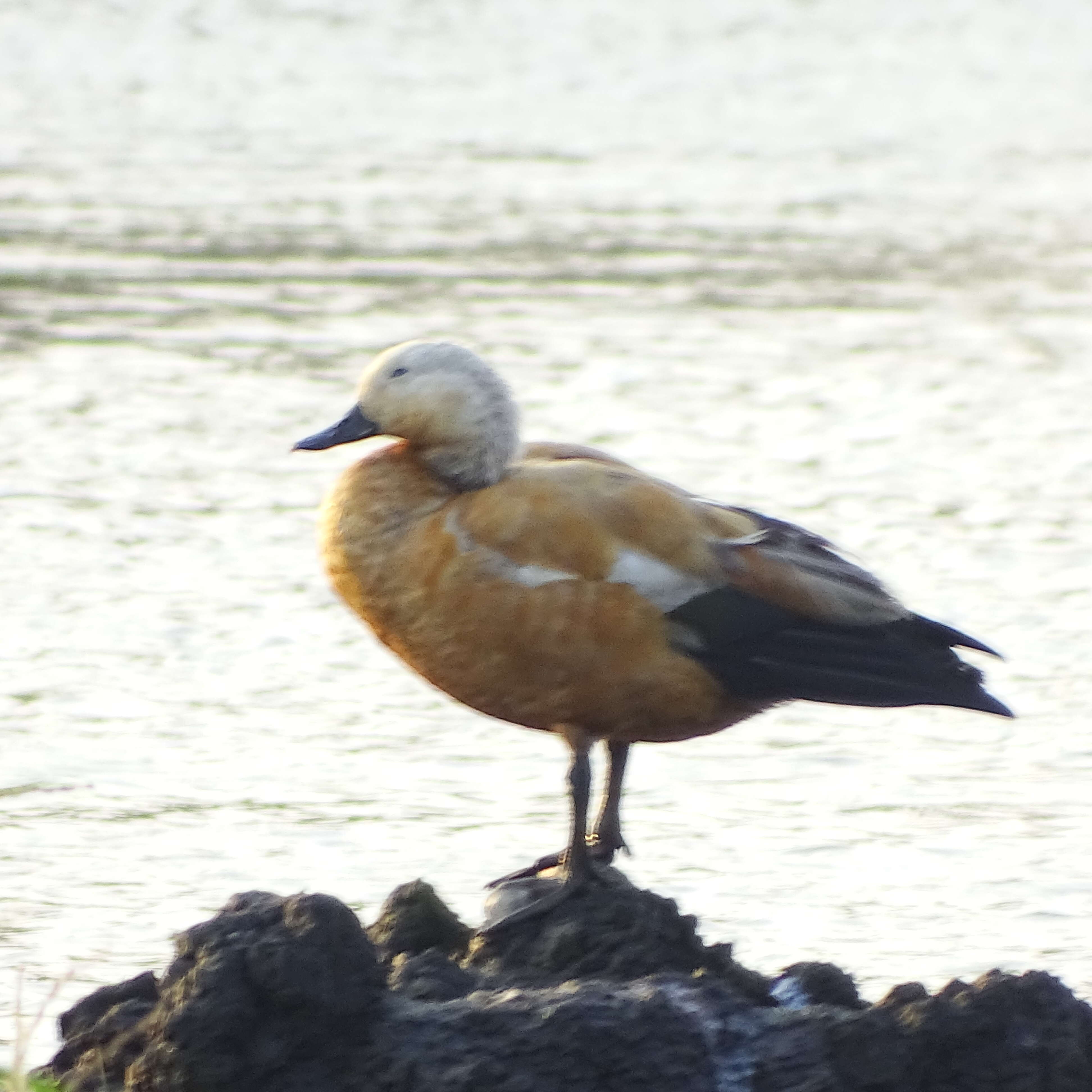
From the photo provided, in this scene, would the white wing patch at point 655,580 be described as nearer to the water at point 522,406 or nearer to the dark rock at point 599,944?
the dark rock at point 599,944

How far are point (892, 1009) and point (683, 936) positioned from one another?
60cm

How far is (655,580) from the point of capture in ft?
19.1

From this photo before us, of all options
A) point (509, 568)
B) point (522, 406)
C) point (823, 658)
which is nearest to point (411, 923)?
point (509, 568)

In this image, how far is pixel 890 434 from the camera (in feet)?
42.1

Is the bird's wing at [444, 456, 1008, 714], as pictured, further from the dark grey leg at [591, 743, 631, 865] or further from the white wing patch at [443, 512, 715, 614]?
the dark grey leg at [591, 743, 631, 865]

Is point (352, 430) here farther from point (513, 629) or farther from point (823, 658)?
point (823, 658)

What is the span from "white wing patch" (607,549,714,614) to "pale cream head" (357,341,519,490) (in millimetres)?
433

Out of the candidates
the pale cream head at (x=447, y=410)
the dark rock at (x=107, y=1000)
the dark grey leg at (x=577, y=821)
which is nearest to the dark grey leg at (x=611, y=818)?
the dark grey leg at (x=577, y=821)

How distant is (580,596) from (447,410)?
2.01 ft

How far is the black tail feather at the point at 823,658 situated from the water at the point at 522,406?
3.30 feet

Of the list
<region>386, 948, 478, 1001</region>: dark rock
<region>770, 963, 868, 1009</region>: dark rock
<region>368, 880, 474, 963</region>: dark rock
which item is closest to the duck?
<region>368, 880, 474, 963</region>: dark rock

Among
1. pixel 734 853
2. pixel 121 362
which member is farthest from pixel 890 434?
pixel 734 853

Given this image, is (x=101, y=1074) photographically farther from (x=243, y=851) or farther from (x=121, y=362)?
(x=121, y=362)

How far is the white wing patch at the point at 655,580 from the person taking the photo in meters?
5.79
